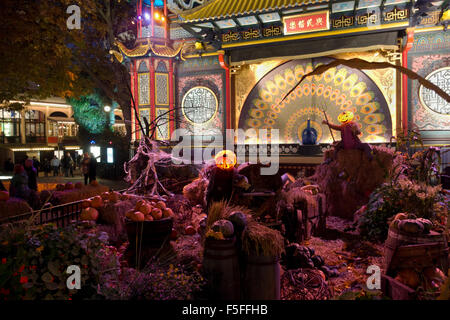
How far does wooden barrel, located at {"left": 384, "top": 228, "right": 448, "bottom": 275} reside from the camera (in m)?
3.33

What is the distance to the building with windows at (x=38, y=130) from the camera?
30.3m

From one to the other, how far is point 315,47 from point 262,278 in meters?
9.75

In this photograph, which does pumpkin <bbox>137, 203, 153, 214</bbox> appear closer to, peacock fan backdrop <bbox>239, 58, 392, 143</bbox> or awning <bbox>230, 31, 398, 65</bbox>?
peacock fan backdrop <bbox>239, 58, 392, 143</bbox>

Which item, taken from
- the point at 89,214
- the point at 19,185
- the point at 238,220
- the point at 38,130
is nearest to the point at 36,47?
the point at 19,185

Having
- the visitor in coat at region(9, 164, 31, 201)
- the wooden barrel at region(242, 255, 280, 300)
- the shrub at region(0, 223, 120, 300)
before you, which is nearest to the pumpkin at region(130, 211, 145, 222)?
the shrub at region(0, 223, 120, 300)

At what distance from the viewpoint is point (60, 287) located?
2.61m

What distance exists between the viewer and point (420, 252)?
335 cm

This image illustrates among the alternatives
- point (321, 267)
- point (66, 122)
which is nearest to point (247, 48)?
point (321, 267)

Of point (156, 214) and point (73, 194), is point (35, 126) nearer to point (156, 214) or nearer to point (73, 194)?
point (73, 194)

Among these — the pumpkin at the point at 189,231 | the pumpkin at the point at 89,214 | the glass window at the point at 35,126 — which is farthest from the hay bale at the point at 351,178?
the glass window at the point at 35,126

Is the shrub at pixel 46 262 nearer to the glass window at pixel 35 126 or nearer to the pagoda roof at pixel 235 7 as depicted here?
the pagoda roof at pixel 235 7

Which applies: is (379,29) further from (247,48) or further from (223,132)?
(223,132)

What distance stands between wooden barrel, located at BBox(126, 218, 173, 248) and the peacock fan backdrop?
8348mm

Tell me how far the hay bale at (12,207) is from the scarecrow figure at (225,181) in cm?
419
